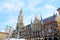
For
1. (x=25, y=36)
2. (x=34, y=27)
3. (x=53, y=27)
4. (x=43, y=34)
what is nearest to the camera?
(x=53, y=27)

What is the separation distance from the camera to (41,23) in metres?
46.6

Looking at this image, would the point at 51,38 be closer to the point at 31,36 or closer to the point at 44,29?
the point at 44,29

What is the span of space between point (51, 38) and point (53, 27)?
399 centimetres

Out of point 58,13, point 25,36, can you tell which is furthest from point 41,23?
point 25,36

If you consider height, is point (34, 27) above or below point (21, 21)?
below

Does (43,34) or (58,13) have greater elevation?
(58,13)

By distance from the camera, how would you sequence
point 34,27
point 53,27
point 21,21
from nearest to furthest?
1. point 53,27
2. point 34,27
3. point 21,21

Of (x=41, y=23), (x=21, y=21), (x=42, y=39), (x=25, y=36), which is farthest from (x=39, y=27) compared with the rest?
(x=21, y=21)

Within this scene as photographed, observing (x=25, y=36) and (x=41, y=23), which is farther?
(x=25, y=36)

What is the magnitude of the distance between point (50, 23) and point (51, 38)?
5.35 m

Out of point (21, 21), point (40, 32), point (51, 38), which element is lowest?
point (51, 38)

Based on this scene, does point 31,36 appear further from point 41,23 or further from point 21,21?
point 21,21

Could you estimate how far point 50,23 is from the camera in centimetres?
4209

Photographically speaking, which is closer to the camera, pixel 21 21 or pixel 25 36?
pixel 25 36
